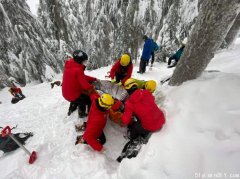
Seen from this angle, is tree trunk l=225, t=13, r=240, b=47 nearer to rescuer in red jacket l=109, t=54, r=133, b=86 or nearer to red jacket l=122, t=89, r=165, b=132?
rescuer in red jacket l=109, t=54, r=133, b=86

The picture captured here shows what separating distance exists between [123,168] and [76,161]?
2.99 feet

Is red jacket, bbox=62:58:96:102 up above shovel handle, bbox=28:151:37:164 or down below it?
above

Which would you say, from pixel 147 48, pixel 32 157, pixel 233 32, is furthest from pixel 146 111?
pixel 233 32

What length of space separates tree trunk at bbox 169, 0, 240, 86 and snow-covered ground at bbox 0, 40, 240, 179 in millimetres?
274

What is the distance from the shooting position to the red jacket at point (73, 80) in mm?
3343

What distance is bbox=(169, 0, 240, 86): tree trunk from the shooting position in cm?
218

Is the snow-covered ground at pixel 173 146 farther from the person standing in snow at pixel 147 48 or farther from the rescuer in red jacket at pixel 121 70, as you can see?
the person standing in snow at pixel 147 48

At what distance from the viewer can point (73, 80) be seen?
3393mm

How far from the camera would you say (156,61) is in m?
9.05

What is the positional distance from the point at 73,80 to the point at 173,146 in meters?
2.18

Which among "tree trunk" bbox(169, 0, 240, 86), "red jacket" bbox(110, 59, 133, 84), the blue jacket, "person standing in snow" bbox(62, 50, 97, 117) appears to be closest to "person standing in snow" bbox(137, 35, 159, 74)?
the blue jacket

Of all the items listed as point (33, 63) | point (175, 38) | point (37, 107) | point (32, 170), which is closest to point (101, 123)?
point (32, 170)

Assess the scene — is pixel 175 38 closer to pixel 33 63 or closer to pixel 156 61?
pixel 156 61

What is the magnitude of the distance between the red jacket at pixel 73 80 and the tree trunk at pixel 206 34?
6.07 feet
